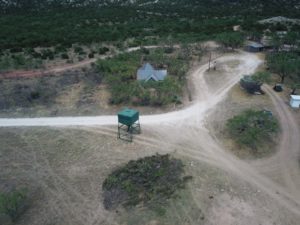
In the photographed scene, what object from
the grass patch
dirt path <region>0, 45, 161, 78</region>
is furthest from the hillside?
the grass patch

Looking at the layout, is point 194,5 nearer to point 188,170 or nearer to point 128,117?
point 128,117

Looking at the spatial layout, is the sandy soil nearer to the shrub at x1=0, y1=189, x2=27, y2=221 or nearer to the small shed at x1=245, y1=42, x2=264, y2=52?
the shrub at x1=0, y1=189, x2=27, y2=221

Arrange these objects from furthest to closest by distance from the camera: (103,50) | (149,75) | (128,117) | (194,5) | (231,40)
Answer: (194,5) → (231,40) → (103,50) → (149,75) → (128,117)

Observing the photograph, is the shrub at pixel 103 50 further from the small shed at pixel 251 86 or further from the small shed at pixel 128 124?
the small shed at pixel 128 124

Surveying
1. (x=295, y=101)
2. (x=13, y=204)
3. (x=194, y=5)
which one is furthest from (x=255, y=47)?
(x=194, y=5)

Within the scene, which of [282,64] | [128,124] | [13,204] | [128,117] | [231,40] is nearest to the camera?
[13,204]

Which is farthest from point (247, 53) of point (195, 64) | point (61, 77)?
point (61, 77)

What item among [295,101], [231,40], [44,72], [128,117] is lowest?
[44,72]
